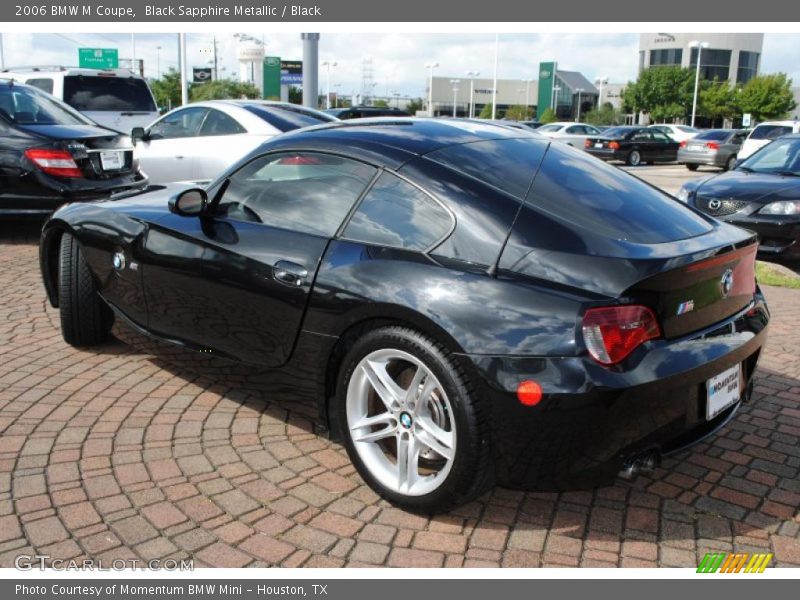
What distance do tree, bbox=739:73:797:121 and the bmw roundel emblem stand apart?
245 feet

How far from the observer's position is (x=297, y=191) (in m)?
3.59

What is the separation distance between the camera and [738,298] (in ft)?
10.6

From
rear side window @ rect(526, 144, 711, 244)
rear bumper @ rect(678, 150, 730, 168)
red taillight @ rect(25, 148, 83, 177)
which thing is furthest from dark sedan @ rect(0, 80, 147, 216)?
rear bumper @ rect(678, 150, 730, 168)

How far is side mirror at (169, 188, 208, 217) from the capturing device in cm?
373

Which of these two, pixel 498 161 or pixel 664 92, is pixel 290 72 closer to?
pixel 664 92

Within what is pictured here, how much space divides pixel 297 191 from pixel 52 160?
5.42 metres

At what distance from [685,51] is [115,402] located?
314 ft

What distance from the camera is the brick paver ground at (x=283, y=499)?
2.82m

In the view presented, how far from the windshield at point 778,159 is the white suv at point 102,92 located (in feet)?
31.5

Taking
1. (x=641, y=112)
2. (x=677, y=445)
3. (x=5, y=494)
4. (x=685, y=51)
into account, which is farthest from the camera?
(x=685, y=51)

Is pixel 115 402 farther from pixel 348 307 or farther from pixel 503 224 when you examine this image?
pixel 503 224

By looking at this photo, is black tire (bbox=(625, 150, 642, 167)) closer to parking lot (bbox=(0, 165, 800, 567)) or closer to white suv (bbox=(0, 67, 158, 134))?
white suv (bbox=(0, 67, 158, 134))

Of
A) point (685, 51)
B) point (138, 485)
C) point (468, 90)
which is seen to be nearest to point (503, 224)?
point (138, 485)

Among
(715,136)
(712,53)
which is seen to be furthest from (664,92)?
(715,136)
